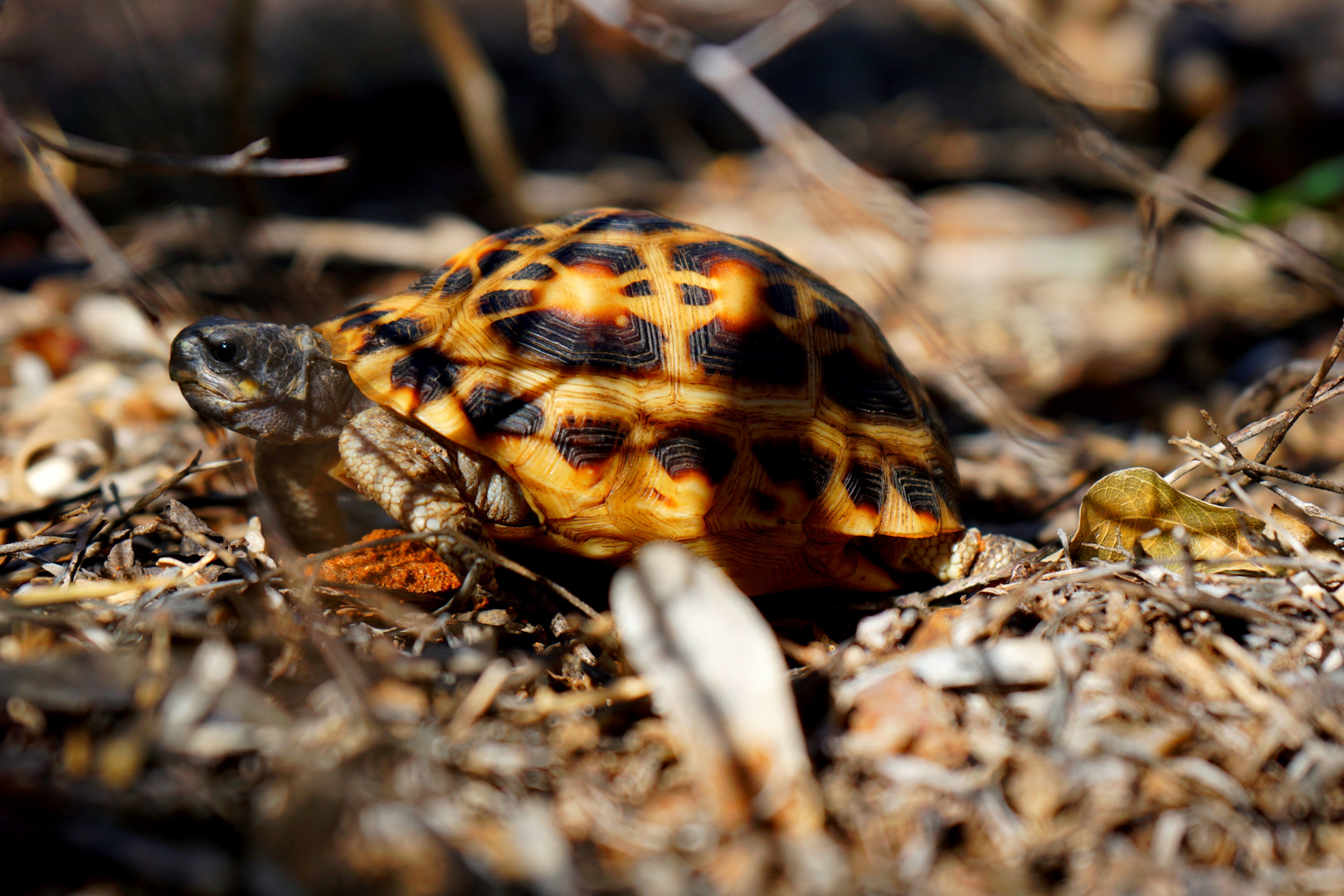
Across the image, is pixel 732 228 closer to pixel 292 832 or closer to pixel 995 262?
pixel 995 262

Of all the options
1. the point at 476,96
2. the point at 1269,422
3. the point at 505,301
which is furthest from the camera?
the point at 476,96

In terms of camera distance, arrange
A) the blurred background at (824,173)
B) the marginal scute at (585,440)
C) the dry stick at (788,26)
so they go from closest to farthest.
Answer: the marginal scute at (585,440) < the dry stick at (788,26) < the blurred background at (824,173)

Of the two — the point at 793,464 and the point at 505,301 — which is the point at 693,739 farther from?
the point at 505,301

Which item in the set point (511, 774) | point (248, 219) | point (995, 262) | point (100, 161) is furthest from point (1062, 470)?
point (248, 219)

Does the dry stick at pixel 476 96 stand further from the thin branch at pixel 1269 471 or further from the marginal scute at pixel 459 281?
the thin branch at pixel 1269 471

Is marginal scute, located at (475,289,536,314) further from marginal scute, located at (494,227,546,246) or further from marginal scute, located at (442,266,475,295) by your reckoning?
marginal scute, located at (494,227,546,246)

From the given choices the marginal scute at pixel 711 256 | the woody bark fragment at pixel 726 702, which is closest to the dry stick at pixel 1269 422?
the marginal scute at pixel 711 256

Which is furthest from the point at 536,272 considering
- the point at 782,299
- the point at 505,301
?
the point at 782,299
